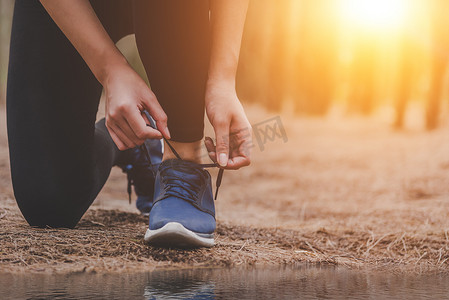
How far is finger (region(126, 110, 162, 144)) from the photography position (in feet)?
3.46

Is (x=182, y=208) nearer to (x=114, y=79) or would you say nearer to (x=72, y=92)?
(x=114, y=79)

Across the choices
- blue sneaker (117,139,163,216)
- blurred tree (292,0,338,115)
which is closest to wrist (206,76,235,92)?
blue sneaker (117,139,163,216)

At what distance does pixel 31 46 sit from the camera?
4.88 feet

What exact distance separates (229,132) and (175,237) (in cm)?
28

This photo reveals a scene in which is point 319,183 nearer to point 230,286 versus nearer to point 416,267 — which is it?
point 416,267

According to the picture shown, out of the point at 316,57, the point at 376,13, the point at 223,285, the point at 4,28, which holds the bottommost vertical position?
the point at 223,285

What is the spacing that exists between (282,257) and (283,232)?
48cm

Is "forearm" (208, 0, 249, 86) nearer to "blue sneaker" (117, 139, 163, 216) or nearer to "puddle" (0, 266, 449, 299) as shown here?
"puddle" (0, 266, 449, 299)

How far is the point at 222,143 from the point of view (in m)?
1.17

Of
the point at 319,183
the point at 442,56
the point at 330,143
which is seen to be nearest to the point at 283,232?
the point at 319,183

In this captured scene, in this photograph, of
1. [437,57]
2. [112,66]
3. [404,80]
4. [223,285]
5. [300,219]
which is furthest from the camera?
[404,80]

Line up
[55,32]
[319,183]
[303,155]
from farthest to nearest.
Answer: [303,155] → [319,183] → [55,32]

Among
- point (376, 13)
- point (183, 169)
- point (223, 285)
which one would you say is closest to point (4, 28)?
point (376, 13)

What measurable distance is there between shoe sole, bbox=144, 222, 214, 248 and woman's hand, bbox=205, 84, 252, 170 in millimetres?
180
